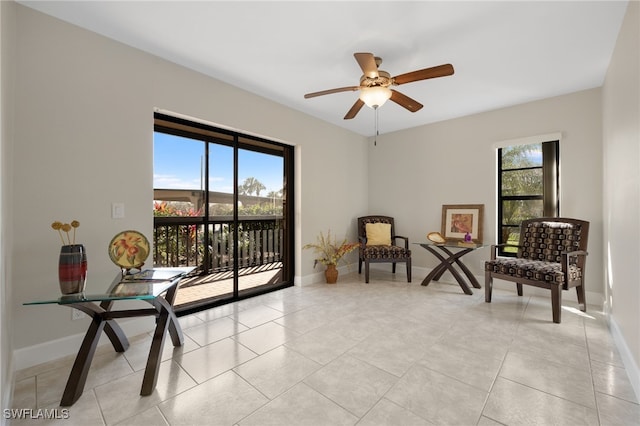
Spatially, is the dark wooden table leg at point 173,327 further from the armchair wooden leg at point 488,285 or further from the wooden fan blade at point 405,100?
the armchair wooden leg at point 488,285

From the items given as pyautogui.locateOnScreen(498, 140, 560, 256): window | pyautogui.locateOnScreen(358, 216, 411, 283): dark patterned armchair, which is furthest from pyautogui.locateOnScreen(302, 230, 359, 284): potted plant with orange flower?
pyautogui.locateOnScreen(498, 140, 560, 256): window

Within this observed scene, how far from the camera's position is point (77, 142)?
213 cm

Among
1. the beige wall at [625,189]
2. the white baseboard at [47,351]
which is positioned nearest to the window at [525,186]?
the beige wall at [625,189]

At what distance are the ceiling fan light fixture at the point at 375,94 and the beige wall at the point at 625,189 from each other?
5.19 feet

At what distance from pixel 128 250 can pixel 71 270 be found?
1.16 feet

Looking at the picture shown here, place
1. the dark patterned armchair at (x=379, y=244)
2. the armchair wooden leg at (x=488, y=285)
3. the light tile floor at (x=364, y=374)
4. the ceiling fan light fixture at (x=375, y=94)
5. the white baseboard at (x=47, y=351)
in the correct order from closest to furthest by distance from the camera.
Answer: the light tile floor at (x=364, y=374) → the white baseboard at (x=47, y=351) → the ceiling fan light fixture at (x=375, y=94) → the armchair wooden leg at (x=488, y=285) → the dark patterned armchair at (x=379, y=244)

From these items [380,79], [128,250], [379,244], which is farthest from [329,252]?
[128,250]

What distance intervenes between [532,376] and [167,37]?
3.70m

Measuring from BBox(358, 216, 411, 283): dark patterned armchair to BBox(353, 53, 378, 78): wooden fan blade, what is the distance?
253cm

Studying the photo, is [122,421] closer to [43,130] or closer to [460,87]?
[43,130]

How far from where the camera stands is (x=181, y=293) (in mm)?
3553

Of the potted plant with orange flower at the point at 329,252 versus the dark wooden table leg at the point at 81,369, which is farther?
the potted plant with orange flower at the point at 329,252

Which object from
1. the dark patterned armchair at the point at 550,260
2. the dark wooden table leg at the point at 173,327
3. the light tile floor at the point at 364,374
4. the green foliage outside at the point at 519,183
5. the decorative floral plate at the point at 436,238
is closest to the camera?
the light tile floor at the point at 364,374

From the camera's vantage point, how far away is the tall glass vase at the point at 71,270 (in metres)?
1.73
